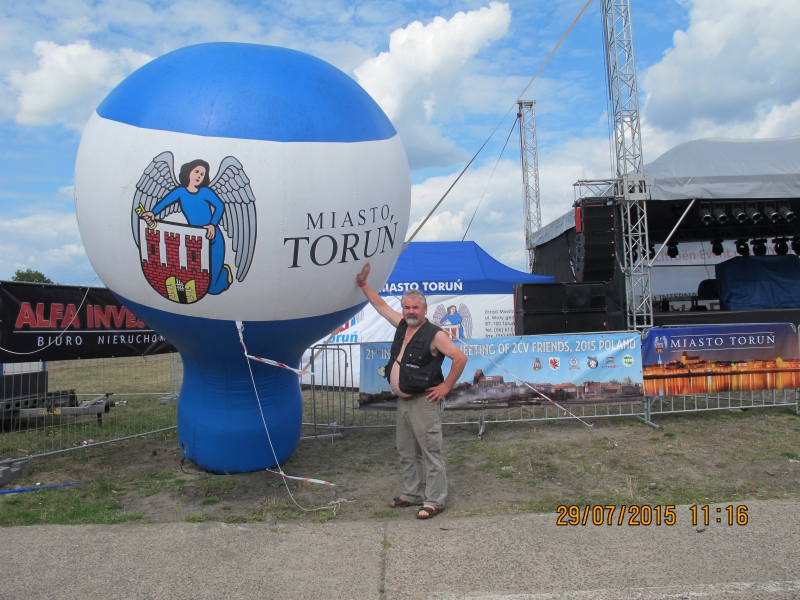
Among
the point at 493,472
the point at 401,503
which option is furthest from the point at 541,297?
the point at 401,503

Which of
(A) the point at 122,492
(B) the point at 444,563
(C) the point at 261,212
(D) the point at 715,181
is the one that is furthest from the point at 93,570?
(D) the point at 715,181

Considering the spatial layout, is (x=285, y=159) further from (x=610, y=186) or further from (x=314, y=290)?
(x=610, y=186)

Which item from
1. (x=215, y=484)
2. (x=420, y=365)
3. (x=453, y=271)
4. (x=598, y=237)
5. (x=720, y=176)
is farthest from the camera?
(x=598, y=237)

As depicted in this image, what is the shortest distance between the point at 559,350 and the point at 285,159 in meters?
4.49

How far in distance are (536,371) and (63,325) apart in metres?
5.71

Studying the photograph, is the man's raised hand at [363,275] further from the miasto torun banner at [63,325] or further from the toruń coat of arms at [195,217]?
the miasto torun banner at [63,325]

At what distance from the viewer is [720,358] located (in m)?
7.29

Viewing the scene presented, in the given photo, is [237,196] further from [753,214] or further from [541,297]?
[753,214]

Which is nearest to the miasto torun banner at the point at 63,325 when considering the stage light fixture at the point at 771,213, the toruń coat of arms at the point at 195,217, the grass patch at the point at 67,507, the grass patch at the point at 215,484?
the grass patch at the point at 67,507

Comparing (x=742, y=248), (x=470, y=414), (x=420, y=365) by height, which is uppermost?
(x=742, y=248)

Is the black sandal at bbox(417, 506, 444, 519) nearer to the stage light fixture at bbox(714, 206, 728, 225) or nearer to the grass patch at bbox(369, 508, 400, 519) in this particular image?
the grass patch at bbox(369, 508, 400, 519)

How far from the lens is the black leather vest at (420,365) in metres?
4.09

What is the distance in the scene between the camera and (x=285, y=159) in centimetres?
376
